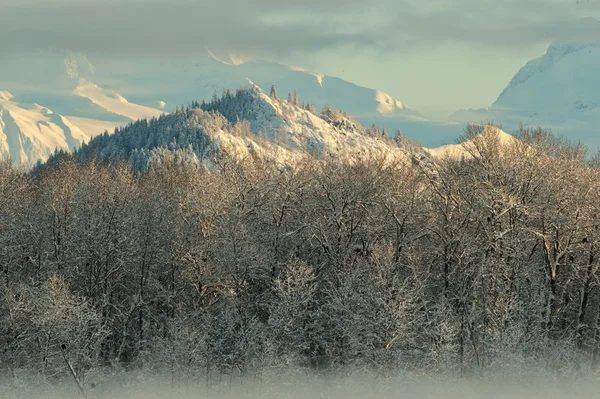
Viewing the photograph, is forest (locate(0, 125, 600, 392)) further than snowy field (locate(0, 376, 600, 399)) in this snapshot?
Yes

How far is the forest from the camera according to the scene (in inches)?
2009

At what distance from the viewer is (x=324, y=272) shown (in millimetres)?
64125

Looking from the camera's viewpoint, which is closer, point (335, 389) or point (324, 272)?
point (335, 389)

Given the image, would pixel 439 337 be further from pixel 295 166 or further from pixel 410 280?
pixel 295 166

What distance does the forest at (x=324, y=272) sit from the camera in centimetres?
5103

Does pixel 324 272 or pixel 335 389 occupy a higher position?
pixel 324 272

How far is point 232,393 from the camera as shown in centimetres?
5259

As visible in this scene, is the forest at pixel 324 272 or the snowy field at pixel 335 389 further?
the forest at pixel 324 272

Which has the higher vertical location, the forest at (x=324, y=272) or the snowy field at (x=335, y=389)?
the forest at (x=324, y=272)

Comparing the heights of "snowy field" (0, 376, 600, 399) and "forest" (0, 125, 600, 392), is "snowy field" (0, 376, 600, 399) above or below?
below

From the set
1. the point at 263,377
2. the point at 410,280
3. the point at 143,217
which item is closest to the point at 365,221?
the point at 410,280

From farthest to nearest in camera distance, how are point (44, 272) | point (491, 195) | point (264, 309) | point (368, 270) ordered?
point (44, 272), point (264, 309), point (368, 270), point (491, 195)

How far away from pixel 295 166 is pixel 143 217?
1743 centimetres

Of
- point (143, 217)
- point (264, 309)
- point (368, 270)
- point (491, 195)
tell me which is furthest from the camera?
point (143, 217)
